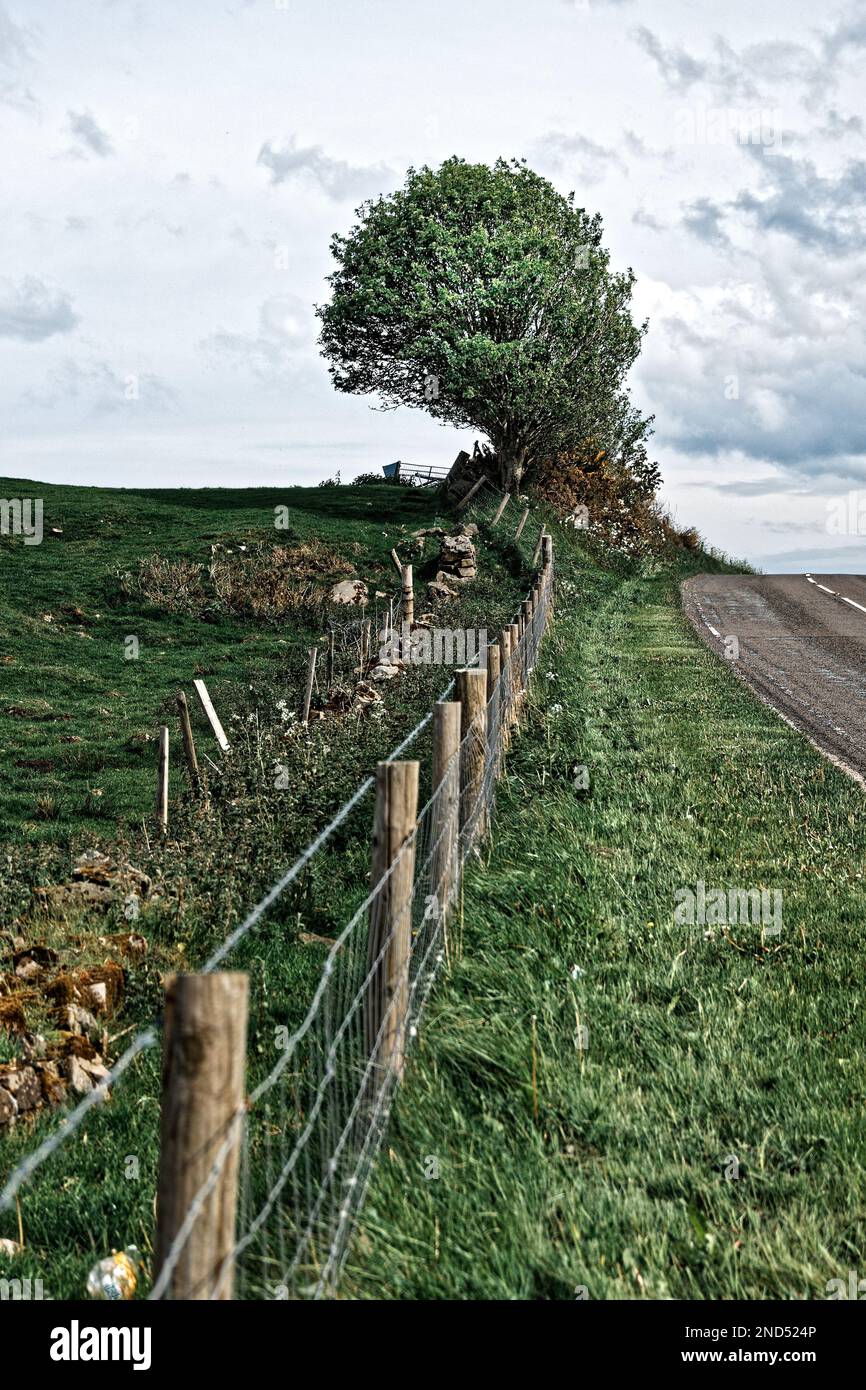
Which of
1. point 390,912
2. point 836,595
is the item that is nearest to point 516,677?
point 390,912

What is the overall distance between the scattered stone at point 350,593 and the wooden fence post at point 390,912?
73.4ft

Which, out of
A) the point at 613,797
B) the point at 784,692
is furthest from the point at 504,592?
the point at 613,797

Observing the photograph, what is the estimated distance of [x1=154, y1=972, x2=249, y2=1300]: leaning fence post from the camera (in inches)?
91.1

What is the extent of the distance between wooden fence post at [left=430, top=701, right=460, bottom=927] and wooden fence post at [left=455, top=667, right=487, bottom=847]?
93 centimetres

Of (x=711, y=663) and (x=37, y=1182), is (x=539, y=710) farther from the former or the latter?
(x=37, y=1182)

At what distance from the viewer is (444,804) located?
235 inches

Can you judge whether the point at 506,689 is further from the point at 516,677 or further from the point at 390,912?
the point at 390,912

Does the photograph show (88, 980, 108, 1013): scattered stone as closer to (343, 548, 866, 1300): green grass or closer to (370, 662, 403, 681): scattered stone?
(343, 548, 866, 1300): green grass

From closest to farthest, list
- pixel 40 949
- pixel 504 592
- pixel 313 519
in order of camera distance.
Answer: pixel 40 949
pixel 504 592
pixel 313 519

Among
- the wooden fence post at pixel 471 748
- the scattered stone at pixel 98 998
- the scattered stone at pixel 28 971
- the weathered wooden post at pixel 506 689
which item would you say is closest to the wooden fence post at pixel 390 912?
the wooden fence post at pixel 471 748

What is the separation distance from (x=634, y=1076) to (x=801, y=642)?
17.1m

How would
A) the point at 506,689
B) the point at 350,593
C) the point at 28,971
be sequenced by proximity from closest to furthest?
the point at 28,971 < the point at 506,689 < the point at 350,593

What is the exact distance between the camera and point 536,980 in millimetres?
5500

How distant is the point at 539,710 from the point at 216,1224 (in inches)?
389
